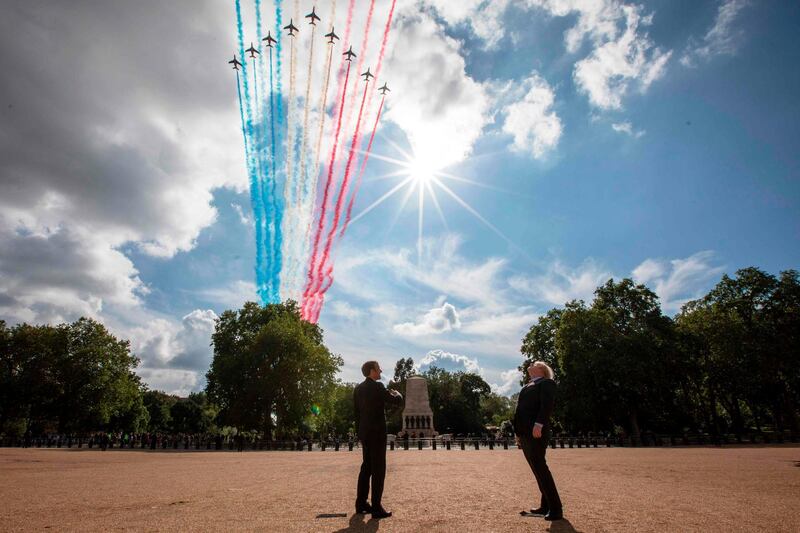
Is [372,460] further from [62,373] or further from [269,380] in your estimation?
[62,373]

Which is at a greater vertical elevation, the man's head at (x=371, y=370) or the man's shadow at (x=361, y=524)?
the man's head at (x=371, y=370)

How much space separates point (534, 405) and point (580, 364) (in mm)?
38472

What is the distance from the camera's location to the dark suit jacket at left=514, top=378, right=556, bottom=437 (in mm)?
5445

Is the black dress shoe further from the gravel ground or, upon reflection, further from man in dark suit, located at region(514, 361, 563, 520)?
man in dark suit, located at region(514, 361, 563, 520)

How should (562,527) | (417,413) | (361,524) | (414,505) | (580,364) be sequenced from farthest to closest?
(417,413)
(580,364)
(414,505)
(361,524)
(562,527)

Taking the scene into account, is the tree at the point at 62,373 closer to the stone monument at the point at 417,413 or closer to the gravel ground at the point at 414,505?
the stone monument at the point at 417,413


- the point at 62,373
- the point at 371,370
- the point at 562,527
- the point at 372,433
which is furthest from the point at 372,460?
the point at 62,373

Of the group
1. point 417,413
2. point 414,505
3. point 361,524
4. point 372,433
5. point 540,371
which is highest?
point 540,371

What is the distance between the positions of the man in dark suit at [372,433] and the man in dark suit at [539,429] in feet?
5.63

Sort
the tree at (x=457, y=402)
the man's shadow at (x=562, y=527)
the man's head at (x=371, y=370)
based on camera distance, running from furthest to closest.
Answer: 1. the tree at (x=457, y=402)
2. the man's head at (x=371, y=370)
3. the man's shadow at (x=562, y=527)

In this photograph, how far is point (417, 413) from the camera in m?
54.9

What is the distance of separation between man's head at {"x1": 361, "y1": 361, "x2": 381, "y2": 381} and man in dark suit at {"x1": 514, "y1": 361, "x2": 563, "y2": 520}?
6.43ft

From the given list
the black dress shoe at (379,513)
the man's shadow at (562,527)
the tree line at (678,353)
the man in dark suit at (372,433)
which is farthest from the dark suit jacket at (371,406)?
the tree line at (678,353)

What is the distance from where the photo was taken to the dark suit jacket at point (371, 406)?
19.1 ft
